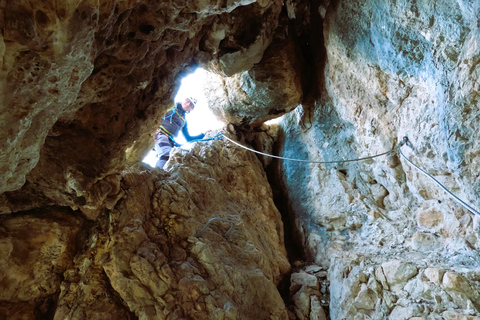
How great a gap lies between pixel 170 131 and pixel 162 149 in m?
0.44

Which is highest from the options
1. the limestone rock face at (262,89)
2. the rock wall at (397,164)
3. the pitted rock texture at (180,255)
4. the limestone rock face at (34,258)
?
the limestone rock face at (262,89)

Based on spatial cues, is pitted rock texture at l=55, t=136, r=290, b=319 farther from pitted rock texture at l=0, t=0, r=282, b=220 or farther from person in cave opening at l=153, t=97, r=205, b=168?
person in cave opening at l=153, t=97, r=205, b=168

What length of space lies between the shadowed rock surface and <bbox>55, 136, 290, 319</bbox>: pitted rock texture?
0.02m

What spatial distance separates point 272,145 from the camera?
5770mm

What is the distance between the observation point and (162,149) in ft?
17.5

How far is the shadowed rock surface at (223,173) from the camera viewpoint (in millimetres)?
2041

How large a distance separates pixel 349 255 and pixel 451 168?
166cm

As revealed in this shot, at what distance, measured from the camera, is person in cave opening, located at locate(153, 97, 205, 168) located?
5.27 meters

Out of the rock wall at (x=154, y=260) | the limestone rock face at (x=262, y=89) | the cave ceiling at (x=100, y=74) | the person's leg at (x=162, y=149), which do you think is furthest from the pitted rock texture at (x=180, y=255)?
the limestone rock face at (x=262, y=89)

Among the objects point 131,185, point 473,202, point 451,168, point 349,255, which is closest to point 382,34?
point 451,168

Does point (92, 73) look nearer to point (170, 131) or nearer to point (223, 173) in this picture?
point (223, 173)

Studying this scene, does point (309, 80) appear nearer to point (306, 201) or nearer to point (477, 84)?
point (306, 201)

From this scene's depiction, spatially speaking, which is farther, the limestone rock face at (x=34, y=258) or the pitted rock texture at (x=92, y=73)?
the limestone rock face at (x=34, y=258)

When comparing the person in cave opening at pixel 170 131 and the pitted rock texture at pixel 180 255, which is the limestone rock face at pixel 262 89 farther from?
the pitted rock texture at pixel 180 255
